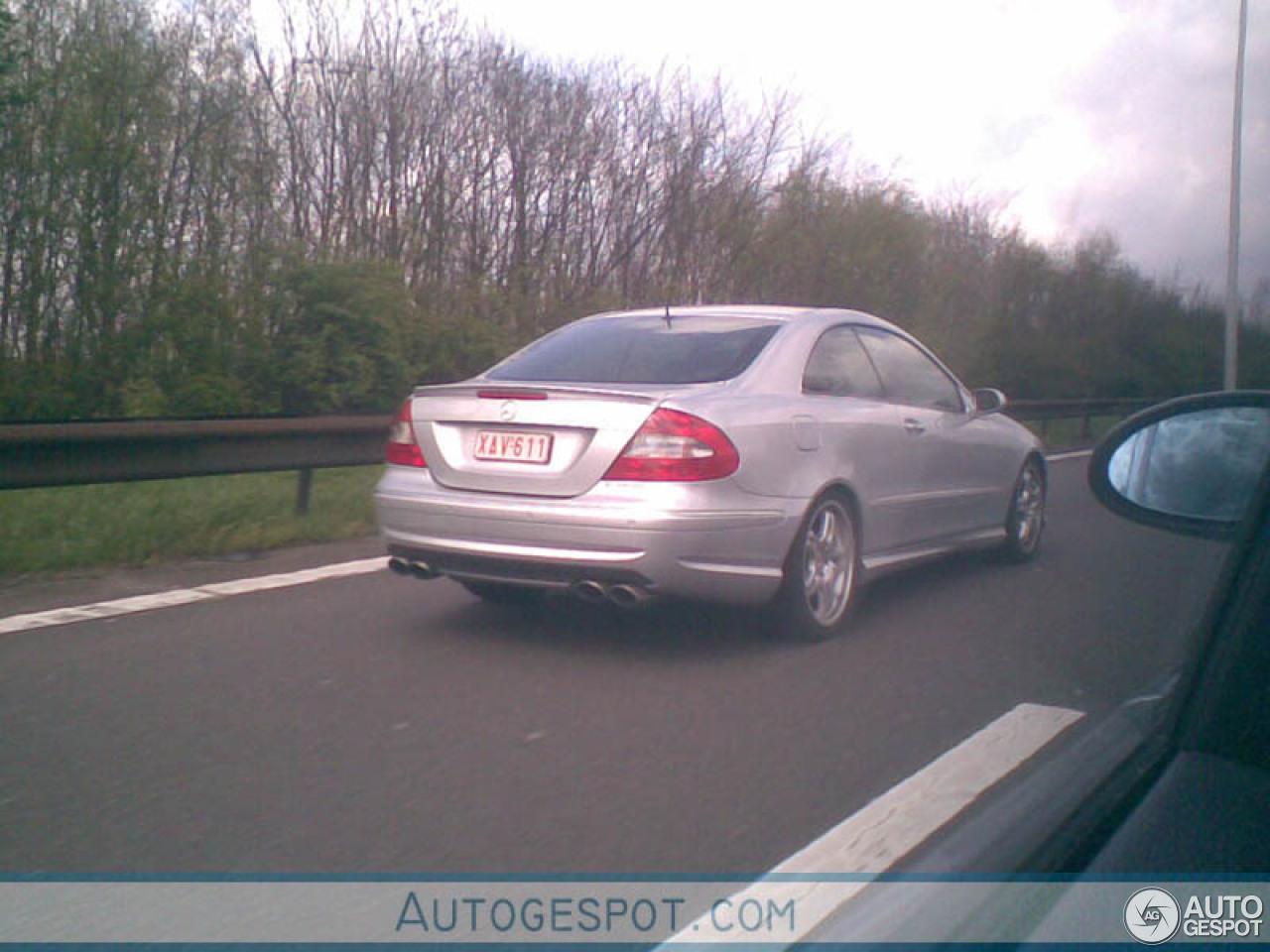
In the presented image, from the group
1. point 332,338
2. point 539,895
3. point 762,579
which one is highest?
point 332,338

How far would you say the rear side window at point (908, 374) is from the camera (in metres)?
6.63

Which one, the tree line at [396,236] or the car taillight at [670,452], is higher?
the tree line at [396,236]

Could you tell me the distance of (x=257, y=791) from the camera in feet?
12.1

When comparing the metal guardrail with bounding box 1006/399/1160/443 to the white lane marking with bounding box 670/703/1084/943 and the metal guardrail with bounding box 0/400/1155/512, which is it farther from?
the white lane marking with bounding box 670/703/1084/943

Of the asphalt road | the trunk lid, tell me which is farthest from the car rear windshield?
the asphalt road

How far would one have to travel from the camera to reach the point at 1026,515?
8.22 m

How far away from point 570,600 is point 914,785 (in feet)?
9.77

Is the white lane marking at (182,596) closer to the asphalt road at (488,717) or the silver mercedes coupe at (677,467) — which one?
the asphalt road at (488,717)

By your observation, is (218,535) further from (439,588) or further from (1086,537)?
(1086,537)

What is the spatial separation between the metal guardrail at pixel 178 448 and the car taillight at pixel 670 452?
396 cm

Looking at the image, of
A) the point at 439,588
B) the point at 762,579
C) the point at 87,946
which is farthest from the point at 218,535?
the point at 87,946

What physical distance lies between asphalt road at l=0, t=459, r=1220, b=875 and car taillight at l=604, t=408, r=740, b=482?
84 centimetres

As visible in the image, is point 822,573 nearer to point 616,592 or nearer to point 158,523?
point 616,592

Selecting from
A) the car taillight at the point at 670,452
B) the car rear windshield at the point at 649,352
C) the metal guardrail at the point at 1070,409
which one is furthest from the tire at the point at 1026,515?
the metal guardrail at the point at 1070,409
